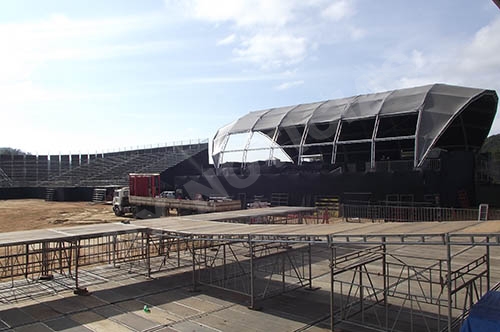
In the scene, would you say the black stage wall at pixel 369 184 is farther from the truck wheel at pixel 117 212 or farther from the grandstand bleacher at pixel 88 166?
the grandstand bleacher at pixel 88 166

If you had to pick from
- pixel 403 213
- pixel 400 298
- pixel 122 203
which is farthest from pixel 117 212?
pixel 400 298

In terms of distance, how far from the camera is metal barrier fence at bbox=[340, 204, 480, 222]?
29.5 m

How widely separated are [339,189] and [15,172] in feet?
229

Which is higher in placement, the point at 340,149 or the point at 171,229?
the point at 340,149

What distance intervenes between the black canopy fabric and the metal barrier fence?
164 inches

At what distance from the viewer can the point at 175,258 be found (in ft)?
62.1

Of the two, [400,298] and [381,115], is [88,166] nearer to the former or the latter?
[381,115]

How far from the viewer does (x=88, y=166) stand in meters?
81.6

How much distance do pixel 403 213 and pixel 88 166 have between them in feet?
217

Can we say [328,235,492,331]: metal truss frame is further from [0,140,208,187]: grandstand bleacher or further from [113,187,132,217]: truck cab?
[0,140,208,187]: grandstand bleacher

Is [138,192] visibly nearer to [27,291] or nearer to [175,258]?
[175,258]

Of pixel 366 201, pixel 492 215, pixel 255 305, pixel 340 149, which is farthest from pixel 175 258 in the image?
pixel 340 149

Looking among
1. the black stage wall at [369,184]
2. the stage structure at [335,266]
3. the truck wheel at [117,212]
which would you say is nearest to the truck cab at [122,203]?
the truck wheel at [117,212]

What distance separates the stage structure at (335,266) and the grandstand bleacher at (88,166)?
49903 millimetres
